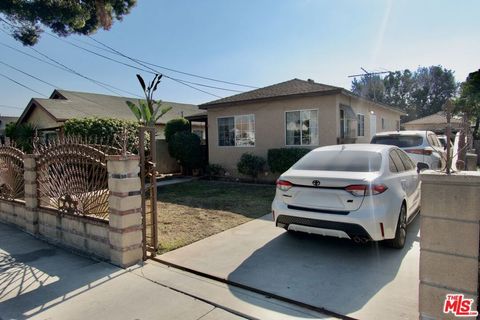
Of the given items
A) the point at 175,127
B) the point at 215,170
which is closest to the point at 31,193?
the point at 215,170

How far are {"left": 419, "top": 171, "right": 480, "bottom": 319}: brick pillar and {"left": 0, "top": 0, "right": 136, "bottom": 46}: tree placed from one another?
10101 millimetres

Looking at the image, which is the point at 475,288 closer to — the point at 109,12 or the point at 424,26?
the point at 424,26

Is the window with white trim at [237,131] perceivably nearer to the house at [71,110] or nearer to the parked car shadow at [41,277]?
the house at [71,110]

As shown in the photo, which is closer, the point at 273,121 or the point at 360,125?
the point at 273,121

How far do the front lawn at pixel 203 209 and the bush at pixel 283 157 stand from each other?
2.68ft

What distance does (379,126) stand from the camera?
691 inches

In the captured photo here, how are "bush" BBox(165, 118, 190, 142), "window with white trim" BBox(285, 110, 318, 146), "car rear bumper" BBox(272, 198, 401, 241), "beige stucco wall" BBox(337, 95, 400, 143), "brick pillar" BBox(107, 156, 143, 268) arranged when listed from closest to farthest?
"car rear bumper" BBox(272, 198, 401, 241) < "brick pillar" BBox(107, 156, 143, 268) < "window with white trim" BBox(285, 110, 318, 146) < "beige stucco wall" BBox(337, 95, 400, 143) < "bush" BBox(165, 118, 190, 142)

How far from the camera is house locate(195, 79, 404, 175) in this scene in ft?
38.3

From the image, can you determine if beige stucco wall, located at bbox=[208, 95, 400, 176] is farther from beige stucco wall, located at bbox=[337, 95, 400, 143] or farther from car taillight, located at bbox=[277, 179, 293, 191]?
car taillight, located at bbox=[277, 179, 293, 191]

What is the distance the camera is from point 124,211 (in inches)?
176

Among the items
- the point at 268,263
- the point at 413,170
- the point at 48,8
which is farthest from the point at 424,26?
the point at 48,8

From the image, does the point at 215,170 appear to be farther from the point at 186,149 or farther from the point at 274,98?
the point at 274,98

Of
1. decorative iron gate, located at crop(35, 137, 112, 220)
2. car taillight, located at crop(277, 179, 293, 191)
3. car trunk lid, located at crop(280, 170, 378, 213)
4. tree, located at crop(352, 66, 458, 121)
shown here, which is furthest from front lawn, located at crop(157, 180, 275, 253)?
tree, located at crop(352, 66, 458, 121)

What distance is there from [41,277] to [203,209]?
4234 millimetres
